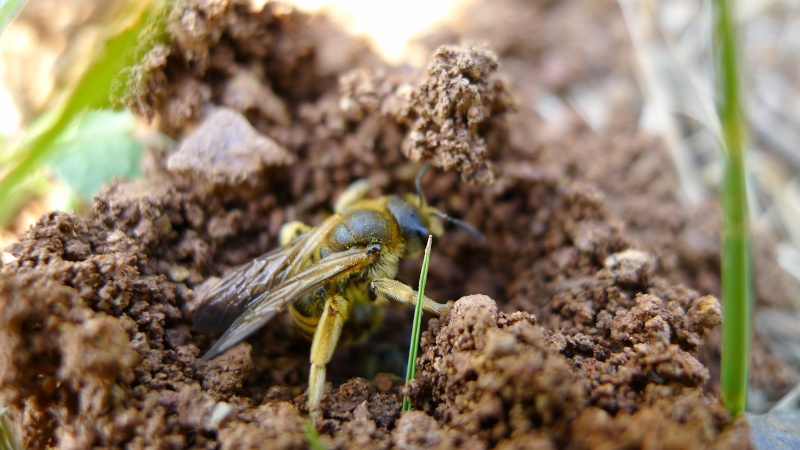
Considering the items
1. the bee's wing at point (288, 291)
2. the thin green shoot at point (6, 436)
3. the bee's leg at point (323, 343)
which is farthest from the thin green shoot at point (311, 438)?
the thin green shoot at point (6, 436)

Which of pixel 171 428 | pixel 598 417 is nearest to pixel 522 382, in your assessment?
pixel 598 417

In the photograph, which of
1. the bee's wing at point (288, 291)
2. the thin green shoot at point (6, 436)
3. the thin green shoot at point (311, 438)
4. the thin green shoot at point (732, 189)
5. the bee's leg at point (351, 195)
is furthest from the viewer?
the bee's leg at point (351, 195)

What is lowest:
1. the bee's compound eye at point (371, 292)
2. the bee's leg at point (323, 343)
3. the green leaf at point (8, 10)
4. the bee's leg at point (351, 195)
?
the bee's leg at point (323, 343)

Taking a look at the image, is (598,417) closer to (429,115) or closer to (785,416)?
(785,416)

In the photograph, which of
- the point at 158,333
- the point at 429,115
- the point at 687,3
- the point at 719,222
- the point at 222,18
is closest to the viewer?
the point at 158,333

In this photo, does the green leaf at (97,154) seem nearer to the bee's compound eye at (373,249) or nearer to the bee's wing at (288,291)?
the bee's wing at (288,291)
